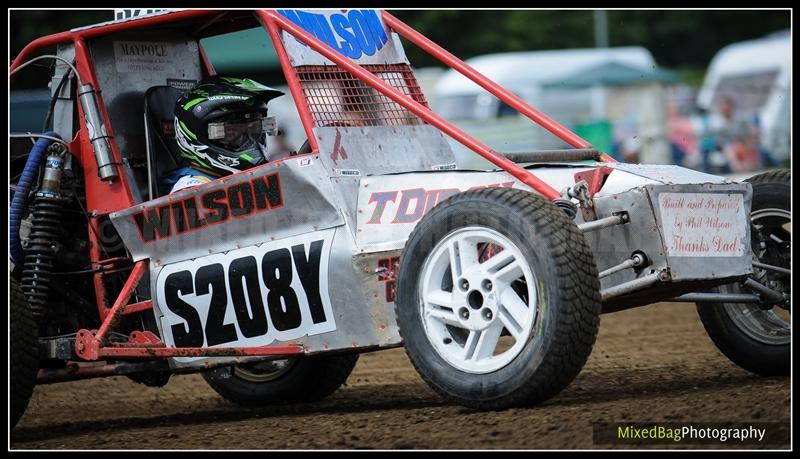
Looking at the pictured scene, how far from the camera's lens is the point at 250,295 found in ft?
19.4

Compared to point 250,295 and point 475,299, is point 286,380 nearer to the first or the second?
point 250,295

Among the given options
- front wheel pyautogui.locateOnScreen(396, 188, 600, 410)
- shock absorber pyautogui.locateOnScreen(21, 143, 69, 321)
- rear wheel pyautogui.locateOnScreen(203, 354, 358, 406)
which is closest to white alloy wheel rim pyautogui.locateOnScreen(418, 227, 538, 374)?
front wheel pyautogui.locateOnScreen(396, 188, 600, 410)

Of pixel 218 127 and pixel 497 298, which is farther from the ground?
pixel 218 127

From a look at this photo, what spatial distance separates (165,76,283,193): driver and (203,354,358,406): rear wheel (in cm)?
114

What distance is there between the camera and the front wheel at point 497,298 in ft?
15.9

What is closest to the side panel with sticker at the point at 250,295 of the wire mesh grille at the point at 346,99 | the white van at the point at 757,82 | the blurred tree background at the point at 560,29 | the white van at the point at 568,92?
the wire mesh grille at the point at 346,99

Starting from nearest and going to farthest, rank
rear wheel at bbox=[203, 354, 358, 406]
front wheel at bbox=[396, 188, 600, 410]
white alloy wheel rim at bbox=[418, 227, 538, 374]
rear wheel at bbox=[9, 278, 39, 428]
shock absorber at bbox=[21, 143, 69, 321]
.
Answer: front wheel at bbox=[396, 188, 600, 410] → white alloy wheel rim at bbox=[418, 227, 538, 374] → rear wheel at bbox=[9, 278, 39, 428] → shock absorber at bbox=[21, 143, 69, 321] → rear wheel at bbox=[203, 354, 358, 406]

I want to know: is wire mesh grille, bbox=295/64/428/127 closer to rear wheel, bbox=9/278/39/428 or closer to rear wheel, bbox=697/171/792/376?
rear wheel, bbox=9/278/39/428

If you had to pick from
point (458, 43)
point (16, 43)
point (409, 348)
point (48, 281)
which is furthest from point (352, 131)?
point (458, 43)

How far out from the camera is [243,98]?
20.9ft

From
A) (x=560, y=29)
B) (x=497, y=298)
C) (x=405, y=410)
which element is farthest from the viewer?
(x=560, y=29)

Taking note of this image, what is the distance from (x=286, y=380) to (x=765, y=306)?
2.57 m

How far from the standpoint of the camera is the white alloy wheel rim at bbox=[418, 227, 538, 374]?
5043mm

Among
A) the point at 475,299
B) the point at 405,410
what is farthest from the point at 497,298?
the point at 405,410
